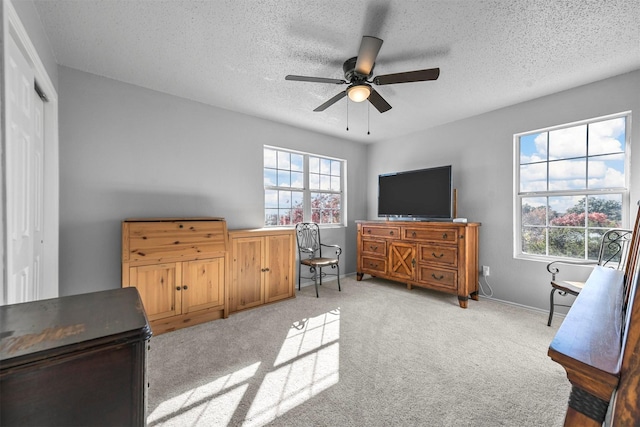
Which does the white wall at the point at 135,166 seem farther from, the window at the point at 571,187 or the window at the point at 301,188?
the window at the point at 571,187

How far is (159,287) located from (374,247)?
2.94 meters

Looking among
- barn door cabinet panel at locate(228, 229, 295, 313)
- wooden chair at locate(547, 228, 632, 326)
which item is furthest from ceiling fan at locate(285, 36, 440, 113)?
wooden chair at locate(547, 228, 632, 326)

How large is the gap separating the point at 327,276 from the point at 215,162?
2512 millimetres

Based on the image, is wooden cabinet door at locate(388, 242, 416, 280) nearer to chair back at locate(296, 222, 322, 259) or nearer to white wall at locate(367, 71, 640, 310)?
white wall at locate(367, 71, 640, 310)

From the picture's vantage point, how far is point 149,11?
177 centimetres

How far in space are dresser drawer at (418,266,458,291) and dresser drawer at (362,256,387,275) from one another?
0.60 metres

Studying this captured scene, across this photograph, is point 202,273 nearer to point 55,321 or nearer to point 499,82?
point 55,321

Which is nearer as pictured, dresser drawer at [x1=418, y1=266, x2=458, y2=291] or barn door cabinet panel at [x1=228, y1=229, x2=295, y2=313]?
barn door cabinet panel at [x1=228, y1=229, x2=295, y2=313]

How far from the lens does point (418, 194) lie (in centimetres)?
383

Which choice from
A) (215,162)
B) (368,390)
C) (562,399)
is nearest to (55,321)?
(368,390)

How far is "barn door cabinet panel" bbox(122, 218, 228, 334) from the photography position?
2.38 meters

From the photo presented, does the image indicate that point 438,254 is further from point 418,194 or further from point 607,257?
point 607,257

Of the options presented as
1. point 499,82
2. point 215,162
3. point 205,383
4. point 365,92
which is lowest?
point 205,383

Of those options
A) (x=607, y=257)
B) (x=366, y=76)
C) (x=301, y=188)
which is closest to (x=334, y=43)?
(x=366, y=76)
